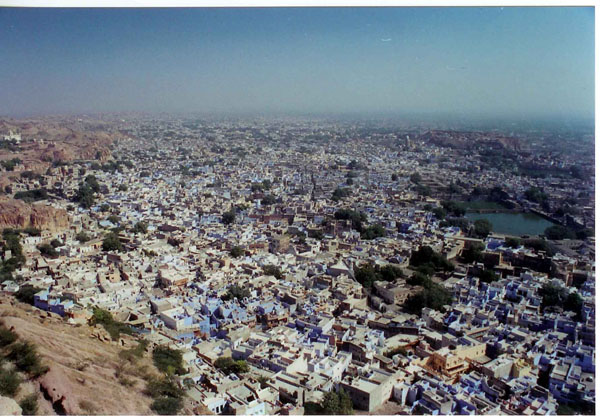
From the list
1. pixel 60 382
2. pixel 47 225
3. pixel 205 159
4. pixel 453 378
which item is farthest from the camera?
pixel 205 159

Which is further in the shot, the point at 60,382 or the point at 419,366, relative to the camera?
the point at 419,366

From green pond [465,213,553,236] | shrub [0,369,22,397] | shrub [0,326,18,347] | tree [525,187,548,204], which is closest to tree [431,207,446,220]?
green pond [465,213,553,236]

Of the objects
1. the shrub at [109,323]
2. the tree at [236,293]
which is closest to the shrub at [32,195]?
the tree at [236,293]

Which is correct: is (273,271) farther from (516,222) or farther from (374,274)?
(516,222)

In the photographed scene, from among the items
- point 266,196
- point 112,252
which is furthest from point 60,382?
point 266,196

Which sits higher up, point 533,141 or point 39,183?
point 533,141

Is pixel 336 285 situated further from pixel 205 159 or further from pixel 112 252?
pixel 205 159

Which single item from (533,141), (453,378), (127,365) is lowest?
(453,378)

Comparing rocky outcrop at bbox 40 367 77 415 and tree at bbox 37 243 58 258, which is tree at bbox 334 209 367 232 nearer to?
tree at bbox 37 243 58 258
